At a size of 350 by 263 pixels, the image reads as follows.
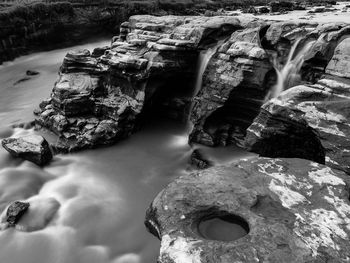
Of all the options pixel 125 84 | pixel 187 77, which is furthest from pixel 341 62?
pixel 125 84

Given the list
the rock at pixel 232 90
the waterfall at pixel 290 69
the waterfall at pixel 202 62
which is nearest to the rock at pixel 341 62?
the waterfall at pixel 290 69

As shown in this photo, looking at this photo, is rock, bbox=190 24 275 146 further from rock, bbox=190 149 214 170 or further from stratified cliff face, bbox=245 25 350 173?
stratified cliff face, bbox=245 25 350 173

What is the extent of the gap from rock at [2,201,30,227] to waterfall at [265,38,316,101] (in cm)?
842

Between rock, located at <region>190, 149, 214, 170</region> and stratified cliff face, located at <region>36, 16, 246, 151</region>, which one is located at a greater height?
stratified cliff face, located at <region>36, 16, 246, 151</region>

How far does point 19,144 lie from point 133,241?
641cm

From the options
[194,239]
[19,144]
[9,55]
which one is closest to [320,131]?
[194,239]

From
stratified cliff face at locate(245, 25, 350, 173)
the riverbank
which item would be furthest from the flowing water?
the riverbank

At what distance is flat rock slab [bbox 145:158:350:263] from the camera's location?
5684 millimetres

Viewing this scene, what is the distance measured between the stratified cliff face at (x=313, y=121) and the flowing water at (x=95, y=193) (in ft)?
9.76

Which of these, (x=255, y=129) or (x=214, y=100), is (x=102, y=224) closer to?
(x=255, y=129)

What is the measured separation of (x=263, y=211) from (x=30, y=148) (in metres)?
9.02

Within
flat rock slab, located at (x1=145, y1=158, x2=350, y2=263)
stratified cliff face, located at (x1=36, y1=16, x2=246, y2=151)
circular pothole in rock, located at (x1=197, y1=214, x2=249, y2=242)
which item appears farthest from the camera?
stratified cliff face, located at (x1=36, y1=16, x2=246, y2=151)

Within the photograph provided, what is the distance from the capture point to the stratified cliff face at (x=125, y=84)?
1396cm

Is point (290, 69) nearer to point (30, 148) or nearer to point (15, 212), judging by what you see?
point (30, 148)
